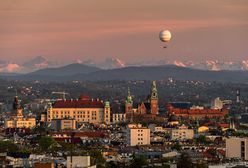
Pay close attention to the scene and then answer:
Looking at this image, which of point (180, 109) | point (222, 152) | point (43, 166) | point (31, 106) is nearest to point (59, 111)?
point (180, 109)

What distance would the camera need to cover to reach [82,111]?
134375 millimetres

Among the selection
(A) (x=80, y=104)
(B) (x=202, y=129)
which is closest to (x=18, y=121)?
(B) (x=202, y=129)

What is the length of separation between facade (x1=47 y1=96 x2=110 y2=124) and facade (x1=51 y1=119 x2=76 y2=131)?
35.1 ft

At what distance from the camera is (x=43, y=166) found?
50.8 metres

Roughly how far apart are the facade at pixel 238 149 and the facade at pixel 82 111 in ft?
203

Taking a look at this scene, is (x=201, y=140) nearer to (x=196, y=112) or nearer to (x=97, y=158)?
(x=97, y=158)

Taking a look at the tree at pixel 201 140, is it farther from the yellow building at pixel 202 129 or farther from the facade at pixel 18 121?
the facade at pixel 18 121

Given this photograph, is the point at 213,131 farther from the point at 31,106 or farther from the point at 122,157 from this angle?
the point at 31,106

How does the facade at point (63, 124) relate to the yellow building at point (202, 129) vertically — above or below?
above

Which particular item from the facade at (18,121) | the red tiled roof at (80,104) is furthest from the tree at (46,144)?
the red tiled roof at (80,104)

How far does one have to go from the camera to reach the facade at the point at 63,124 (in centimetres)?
11507

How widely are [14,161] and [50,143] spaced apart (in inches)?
799

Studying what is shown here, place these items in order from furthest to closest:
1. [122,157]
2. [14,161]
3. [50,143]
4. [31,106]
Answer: [31,106] → [50,143] → [122,157] → [14,161]

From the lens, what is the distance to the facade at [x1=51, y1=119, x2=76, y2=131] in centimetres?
11507
